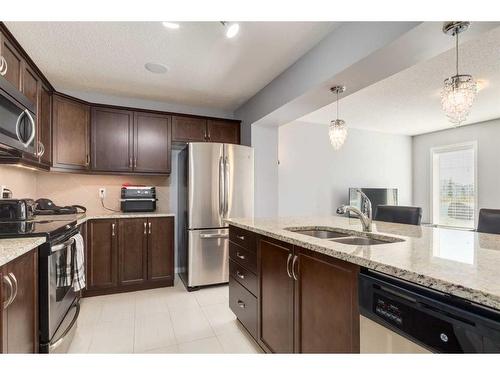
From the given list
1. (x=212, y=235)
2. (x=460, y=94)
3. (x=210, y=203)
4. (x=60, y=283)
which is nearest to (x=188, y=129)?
(x=210, y=203)

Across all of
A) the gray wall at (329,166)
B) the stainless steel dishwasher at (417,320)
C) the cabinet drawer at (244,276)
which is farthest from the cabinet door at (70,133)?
the stainless steel dishwasher at (417,320)

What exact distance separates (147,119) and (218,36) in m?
1.60

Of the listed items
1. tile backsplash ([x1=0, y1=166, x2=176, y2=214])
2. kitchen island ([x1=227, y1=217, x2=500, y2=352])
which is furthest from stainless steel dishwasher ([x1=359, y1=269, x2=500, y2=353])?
tile backsplash ([x1=0, y1=166, x2=176, y2=214])

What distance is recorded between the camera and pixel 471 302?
70 centimetres

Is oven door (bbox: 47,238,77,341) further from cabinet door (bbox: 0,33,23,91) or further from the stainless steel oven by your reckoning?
A: cabinet door (bbox: 0,33,23,91)

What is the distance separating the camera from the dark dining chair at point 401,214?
2.49 m

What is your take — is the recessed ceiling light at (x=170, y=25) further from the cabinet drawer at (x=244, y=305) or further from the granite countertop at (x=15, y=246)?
the cabinet drawer at (x=244, y=305)

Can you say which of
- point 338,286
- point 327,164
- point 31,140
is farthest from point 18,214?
point 327,164

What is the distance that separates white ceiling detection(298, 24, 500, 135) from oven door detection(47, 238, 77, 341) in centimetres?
246

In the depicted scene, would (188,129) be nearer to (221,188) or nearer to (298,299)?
(221,188)

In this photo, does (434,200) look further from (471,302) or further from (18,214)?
(18,214)

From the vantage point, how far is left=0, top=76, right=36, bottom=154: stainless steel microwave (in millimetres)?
1499

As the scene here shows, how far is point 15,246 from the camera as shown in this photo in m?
1.22

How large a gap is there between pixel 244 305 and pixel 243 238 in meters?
0.52
